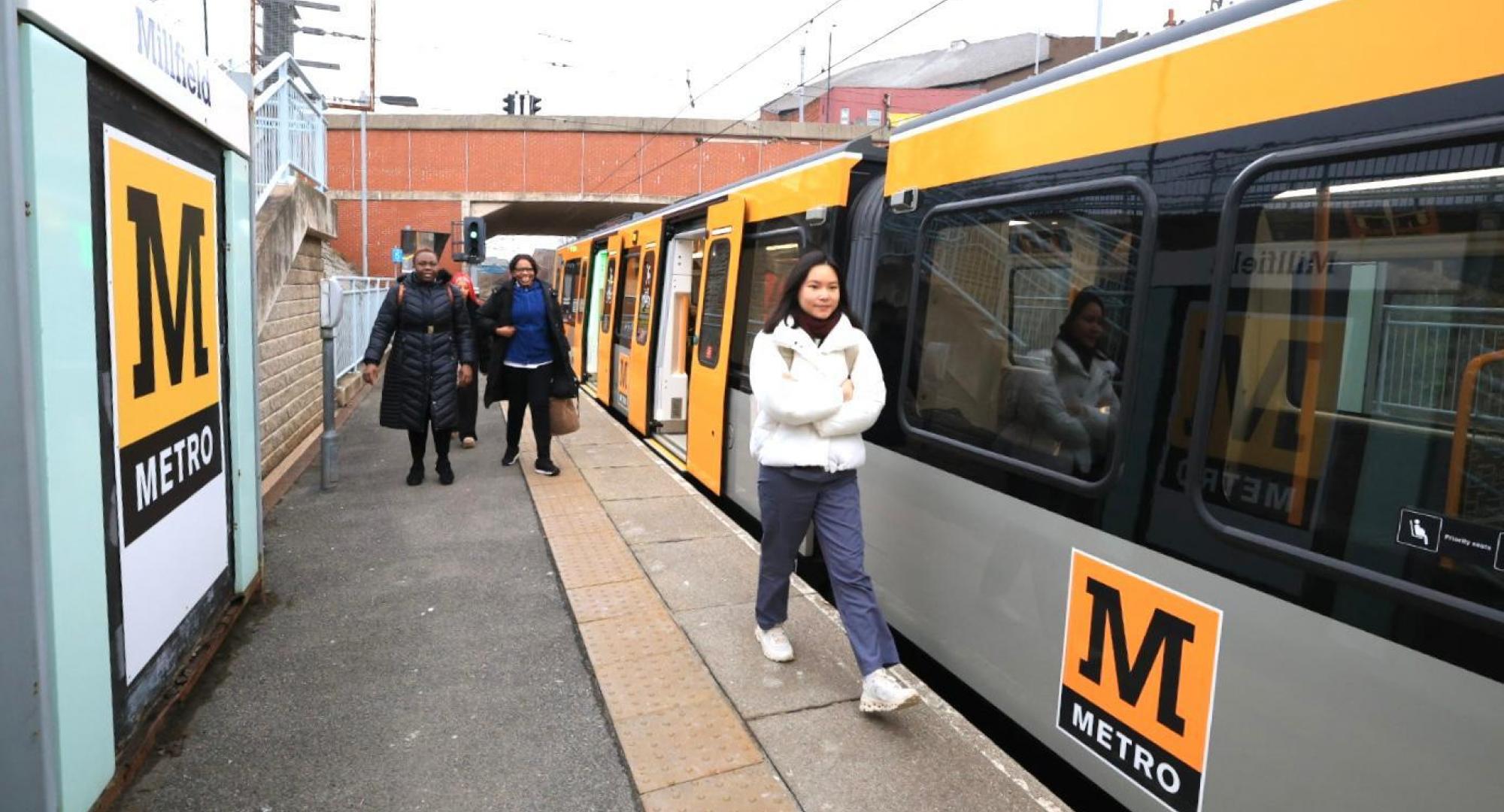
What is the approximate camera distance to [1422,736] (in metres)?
1.87

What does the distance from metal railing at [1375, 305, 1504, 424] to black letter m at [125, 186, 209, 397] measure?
3370 millimetres

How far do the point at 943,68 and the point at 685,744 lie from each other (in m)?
52.3

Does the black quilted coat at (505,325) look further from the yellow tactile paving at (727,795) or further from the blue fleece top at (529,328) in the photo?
the yellow tactile paving at (727,795)

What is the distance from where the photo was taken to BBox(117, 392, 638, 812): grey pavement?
284 centimetres

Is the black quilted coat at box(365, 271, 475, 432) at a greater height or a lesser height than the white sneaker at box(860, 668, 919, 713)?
greater

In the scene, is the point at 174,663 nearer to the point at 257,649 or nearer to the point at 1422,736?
the point at 257,649

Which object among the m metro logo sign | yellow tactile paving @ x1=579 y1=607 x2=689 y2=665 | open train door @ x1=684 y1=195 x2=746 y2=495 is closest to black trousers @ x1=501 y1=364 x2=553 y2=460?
open train door @ x1=684 y1=195 x2=746 y2=495

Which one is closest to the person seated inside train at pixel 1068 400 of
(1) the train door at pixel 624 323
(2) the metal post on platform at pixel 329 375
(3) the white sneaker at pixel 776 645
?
(3) the white sneaker at pixel 776 645

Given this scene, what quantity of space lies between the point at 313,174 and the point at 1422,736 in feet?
32.2

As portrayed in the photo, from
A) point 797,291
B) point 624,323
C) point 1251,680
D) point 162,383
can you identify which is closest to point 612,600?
point 797,291

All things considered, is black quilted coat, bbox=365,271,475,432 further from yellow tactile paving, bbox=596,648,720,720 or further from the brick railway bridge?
the brick railway bridge

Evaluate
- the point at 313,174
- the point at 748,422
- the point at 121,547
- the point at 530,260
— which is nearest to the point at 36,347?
the point at 121,547

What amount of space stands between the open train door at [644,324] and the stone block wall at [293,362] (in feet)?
10.3

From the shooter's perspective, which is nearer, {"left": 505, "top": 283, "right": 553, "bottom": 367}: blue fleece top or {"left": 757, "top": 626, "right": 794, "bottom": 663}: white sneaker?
{"left": 757, "top": 626, "right": 794, "bottom": 663}: white sneaker
